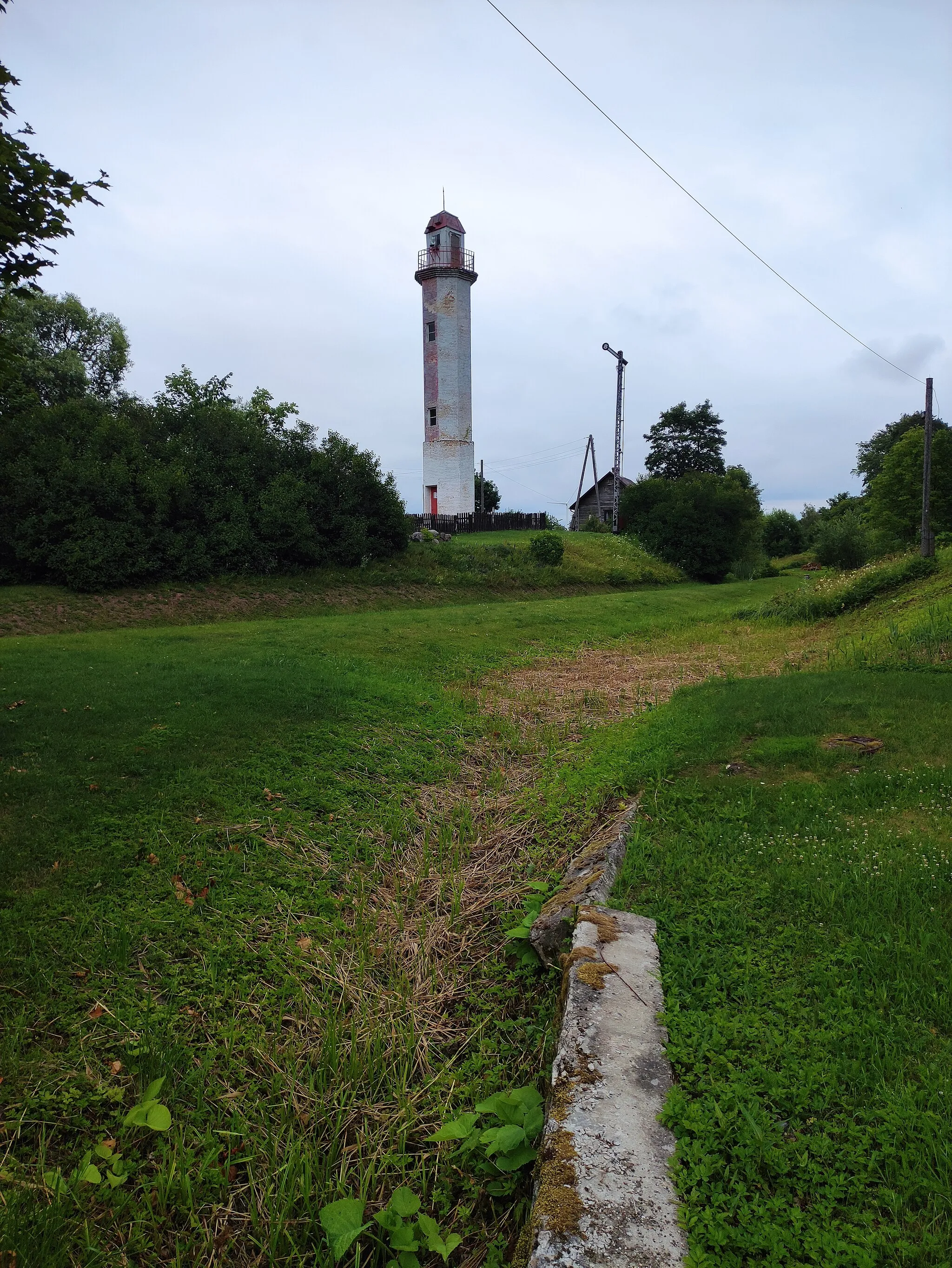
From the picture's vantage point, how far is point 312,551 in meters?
25.2

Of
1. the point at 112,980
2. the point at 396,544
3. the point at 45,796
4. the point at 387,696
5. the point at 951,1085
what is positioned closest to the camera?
the point at 951,1085

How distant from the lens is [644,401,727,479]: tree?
63.3m

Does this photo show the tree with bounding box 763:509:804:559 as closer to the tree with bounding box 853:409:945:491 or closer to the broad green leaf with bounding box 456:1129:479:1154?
the tree with bounding box 853:409:945:491

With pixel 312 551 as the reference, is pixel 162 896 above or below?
below

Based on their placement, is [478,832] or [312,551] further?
[312,551]

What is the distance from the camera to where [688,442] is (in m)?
64.1

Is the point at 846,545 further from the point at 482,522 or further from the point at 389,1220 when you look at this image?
the point at 389,1220

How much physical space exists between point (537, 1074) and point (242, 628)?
46.4 feet

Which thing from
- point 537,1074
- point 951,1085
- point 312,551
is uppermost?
point 312,551

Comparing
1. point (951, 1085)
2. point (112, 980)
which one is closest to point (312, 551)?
point (112, 980)

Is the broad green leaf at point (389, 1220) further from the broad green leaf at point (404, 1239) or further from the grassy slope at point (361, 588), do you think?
the grassy slope at point (361, 588)

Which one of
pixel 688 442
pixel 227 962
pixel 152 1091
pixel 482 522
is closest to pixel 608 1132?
pixel 152 1091

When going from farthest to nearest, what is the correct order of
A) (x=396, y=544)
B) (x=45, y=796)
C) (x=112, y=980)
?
1. (x=396, y=544)
2. (x=45, y=796)
3. (x=112, y=980)

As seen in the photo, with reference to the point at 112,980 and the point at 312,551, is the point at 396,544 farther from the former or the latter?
the point at 112,980
